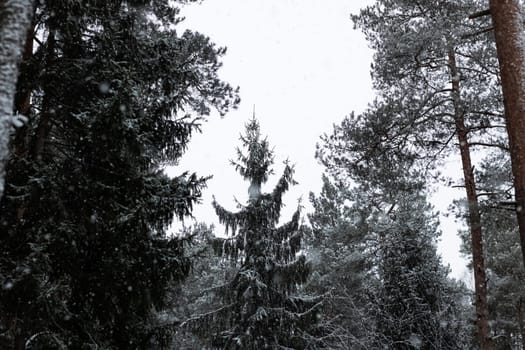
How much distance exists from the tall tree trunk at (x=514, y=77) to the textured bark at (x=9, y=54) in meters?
4.51

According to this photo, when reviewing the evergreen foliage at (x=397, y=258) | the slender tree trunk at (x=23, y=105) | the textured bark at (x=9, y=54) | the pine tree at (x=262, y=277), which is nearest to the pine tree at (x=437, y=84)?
the evergreen foliage at (x=397, y=258)

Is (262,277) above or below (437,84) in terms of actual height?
below

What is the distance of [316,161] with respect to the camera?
41.4 feet

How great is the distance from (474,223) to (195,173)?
625 cm

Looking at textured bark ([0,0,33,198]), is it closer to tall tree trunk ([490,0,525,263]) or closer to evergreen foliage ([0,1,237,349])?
evergreen foliage ([0,1,237,349])

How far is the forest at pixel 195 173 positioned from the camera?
579cm

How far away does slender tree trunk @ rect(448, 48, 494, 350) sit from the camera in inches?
372

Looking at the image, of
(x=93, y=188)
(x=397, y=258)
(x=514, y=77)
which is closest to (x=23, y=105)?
(x=93, y=188)

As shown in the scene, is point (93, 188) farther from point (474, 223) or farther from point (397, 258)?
point (397, 258)

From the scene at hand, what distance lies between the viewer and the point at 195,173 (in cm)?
759

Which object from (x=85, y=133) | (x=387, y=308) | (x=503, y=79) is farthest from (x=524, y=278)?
(x=85, y=133)

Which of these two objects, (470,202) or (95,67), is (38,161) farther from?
(470,202)

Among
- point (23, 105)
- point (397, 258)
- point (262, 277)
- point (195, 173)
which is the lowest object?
point (262, 277)

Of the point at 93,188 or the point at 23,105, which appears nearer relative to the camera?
the point at 93,188
